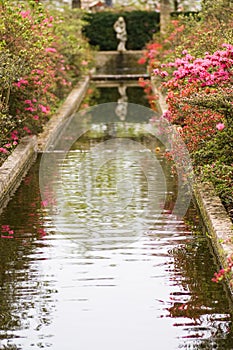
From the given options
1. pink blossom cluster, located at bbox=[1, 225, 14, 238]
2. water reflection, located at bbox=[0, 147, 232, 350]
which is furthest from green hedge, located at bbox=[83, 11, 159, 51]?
water reflection, located at bbox=[0, 147, 232, 350]

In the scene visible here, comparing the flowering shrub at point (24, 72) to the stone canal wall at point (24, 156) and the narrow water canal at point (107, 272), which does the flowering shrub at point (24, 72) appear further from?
the narrow water canal at point (107, 272)

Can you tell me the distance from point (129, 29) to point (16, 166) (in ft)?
115

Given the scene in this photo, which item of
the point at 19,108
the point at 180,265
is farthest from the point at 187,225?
the point at 19,108

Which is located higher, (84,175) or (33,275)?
(33,275)

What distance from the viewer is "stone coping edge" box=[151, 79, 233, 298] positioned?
842 centimetres

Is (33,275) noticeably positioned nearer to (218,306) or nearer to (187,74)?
(218,306)

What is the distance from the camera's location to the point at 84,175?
45.6 ft

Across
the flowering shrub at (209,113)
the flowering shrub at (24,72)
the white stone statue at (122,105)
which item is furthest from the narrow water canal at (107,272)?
the white stone statue at (122,105)

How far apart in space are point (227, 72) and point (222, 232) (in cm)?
299

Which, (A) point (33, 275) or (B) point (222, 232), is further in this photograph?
(B) point (222, 232)

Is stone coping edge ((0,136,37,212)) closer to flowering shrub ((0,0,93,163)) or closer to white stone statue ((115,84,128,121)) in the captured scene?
flowering shrub ((0,0,93,163))

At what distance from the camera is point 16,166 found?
13.9 meters

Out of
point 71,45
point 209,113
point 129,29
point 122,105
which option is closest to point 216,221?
point 209,113

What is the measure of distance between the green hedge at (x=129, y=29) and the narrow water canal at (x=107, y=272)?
35.0 metres
